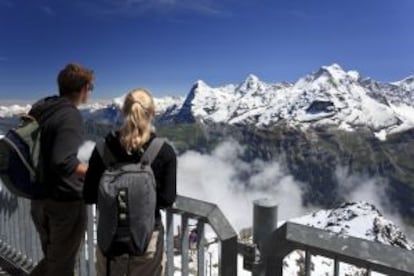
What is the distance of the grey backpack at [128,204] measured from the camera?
4062 millimetres

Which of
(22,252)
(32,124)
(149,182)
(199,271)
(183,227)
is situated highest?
(32,124)

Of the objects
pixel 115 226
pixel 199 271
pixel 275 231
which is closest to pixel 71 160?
pixel 115 226

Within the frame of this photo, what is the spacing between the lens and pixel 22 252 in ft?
24.1

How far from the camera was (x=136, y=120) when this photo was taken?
4.18m

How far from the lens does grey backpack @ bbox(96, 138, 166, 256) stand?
4.06 m

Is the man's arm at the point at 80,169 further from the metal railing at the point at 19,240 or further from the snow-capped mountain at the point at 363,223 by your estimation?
the snow-capped mountain at the point at 363,223

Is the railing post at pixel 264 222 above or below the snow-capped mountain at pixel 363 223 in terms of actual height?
above

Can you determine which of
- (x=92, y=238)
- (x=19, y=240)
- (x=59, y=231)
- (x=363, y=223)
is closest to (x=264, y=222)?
(x=59, y=231)

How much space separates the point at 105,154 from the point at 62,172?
0.75 meters

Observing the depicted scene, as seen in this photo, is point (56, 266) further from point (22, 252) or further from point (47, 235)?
point (22, 252)

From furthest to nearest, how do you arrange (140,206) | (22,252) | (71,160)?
(22,252), (71,160), (140,206)

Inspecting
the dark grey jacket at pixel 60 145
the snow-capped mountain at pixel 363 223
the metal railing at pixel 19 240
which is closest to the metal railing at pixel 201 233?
the dark grey jacket at pixel 60 145

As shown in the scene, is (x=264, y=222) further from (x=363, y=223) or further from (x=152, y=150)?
(x=363, y=223)

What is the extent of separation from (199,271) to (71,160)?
1578 millimetres
